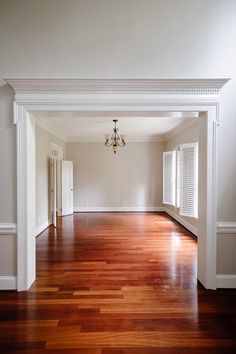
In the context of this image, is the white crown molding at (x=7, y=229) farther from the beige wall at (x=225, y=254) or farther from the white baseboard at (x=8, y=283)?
the beige wall at (x=225, y=254)

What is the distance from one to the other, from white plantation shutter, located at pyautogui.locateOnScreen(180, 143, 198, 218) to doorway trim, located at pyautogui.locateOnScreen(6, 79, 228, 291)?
6.71 feet

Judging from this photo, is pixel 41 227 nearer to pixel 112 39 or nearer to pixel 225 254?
pixel 225 254

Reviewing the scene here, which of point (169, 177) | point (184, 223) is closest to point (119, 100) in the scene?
point (184, 223)

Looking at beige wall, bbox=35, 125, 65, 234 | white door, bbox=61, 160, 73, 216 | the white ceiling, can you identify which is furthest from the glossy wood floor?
white door, bbox=61, 160, 73, 216

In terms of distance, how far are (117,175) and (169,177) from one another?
2148mm

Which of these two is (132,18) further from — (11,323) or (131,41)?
(11,323)

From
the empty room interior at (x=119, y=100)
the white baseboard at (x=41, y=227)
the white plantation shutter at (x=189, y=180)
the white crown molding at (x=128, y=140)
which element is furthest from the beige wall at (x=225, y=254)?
the white crown molding at (x=128, y=140)

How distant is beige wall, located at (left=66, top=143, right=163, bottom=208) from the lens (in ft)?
27.2

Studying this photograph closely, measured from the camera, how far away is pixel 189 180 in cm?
492

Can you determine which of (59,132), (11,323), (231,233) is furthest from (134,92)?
(59,132)

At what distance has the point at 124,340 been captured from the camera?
6.29 ft

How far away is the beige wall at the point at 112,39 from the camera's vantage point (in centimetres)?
271

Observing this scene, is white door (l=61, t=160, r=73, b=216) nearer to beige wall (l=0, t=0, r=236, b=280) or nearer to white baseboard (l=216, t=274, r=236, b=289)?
beige wall (l=0, t=0, r=236, b=280)

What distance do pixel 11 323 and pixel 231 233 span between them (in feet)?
8.55
